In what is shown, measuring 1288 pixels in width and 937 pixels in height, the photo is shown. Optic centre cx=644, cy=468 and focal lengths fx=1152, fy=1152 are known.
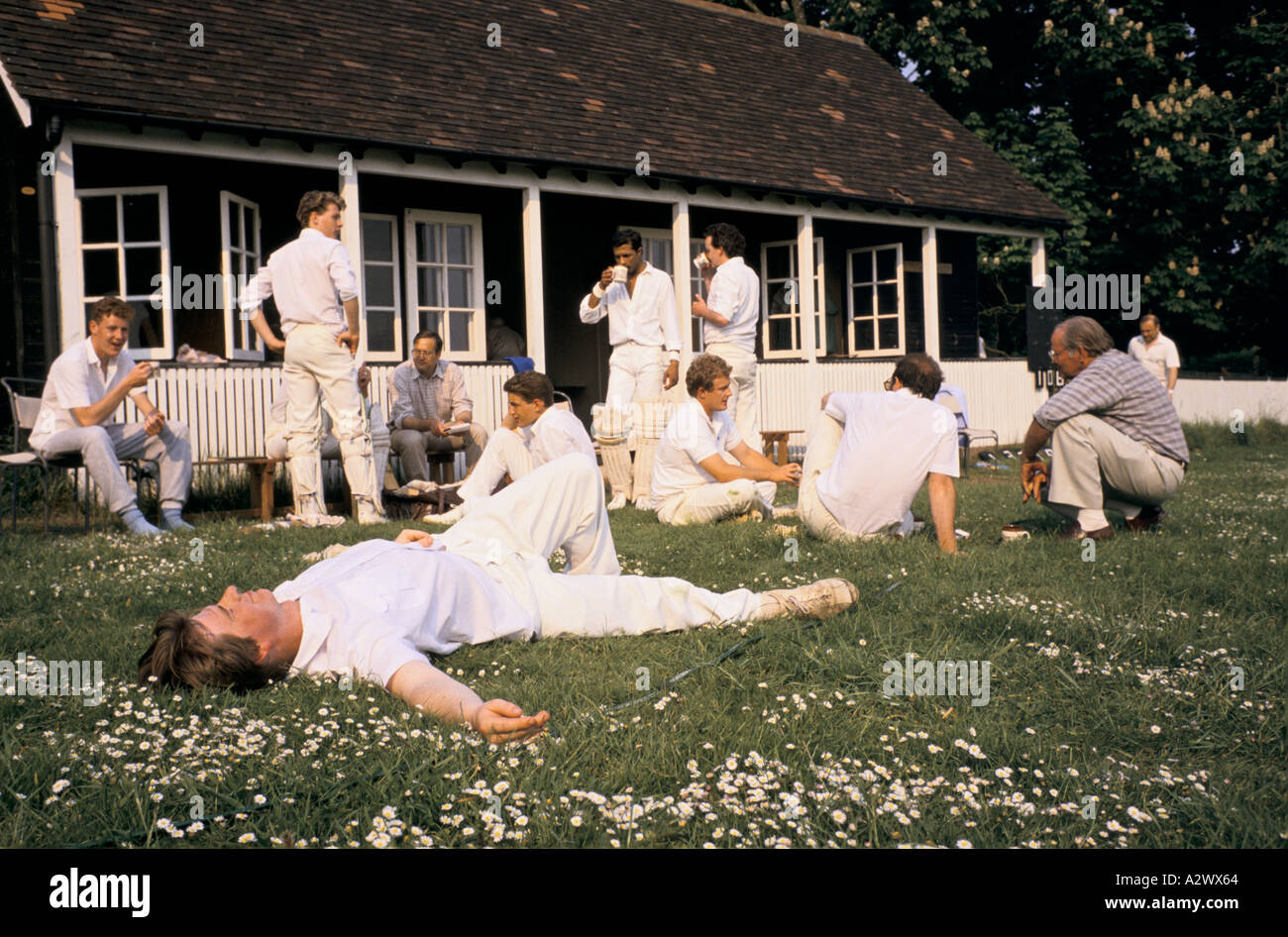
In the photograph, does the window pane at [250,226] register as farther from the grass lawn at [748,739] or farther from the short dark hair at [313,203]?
the grass lawn at [748,739]

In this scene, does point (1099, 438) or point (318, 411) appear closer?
point (1099, 438)

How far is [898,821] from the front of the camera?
2631mm

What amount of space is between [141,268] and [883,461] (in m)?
8.46

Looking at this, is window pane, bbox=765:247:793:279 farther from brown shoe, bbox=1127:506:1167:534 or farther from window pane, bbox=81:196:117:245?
brown shoe, bbox=1127:506:1167:534

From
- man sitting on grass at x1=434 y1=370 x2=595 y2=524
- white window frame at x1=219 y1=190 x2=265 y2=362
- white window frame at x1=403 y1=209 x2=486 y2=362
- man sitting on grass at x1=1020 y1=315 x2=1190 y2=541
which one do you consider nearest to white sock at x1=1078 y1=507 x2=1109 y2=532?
man sitting on grass at x1=1020 y1=315 x2=1190 y2=541

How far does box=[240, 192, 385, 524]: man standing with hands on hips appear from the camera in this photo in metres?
8.52

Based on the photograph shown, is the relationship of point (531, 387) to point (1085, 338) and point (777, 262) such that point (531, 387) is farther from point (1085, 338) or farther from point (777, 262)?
point (777, 262)

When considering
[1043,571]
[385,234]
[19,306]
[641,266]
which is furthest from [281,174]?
[1043,571]

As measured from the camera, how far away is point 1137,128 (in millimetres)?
25578

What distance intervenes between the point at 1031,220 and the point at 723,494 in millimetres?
12817

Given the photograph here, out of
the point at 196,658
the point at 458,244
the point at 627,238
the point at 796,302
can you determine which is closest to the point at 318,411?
the point at 627,238

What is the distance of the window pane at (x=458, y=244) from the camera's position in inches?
580

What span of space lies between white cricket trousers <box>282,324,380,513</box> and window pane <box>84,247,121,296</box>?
4.17m
